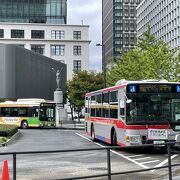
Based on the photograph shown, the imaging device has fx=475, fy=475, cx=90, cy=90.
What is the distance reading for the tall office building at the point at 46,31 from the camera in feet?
402

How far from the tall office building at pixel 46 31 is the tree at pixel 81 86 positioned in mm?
47070

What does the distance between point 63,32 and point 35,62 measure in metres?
39.9

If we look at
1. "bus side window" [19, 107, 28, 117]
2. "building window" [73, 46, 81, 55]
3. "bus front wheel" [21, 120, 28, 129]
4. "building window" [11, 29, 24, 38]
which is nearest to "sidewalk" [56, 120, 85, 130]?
"bus front wheel" [21, 120, 28, 129]

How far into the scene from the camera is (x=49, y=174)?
8086mm

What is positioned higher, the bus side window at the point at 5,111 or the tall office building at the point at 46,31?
the tall office building at the point at 46,31

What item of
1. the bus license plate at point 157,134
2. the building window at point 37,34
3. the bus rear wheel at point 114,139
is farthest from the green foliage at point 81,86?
the bus license plate at point 157,134

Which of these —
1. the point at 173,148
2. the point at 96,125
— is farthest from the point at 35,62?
the point at 173,148

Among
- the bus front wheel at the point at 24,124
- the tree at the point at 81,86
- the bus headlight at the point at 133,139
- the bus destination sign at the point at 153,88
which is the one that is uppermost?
the tree at the point at 81,86

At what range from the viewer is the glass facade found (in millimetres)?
125688

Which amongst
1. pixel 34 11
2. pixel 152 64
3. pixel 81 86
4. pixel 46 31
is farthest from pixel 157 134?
pixel 34 11

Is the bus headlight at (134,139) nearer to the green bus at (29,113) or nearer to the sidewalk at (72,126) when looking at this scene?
the green bus at (29,113)

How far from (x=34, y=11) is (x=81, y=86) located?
57.0 meters

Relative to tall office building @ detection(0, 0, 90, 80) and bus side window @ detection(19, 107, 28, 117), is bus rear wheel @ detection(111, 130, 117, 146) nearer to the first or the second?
bus side window @ detection(19, 107, 28, 117)

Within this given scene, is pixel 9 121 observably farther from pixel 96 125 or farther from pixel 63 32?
pixel 63 32
